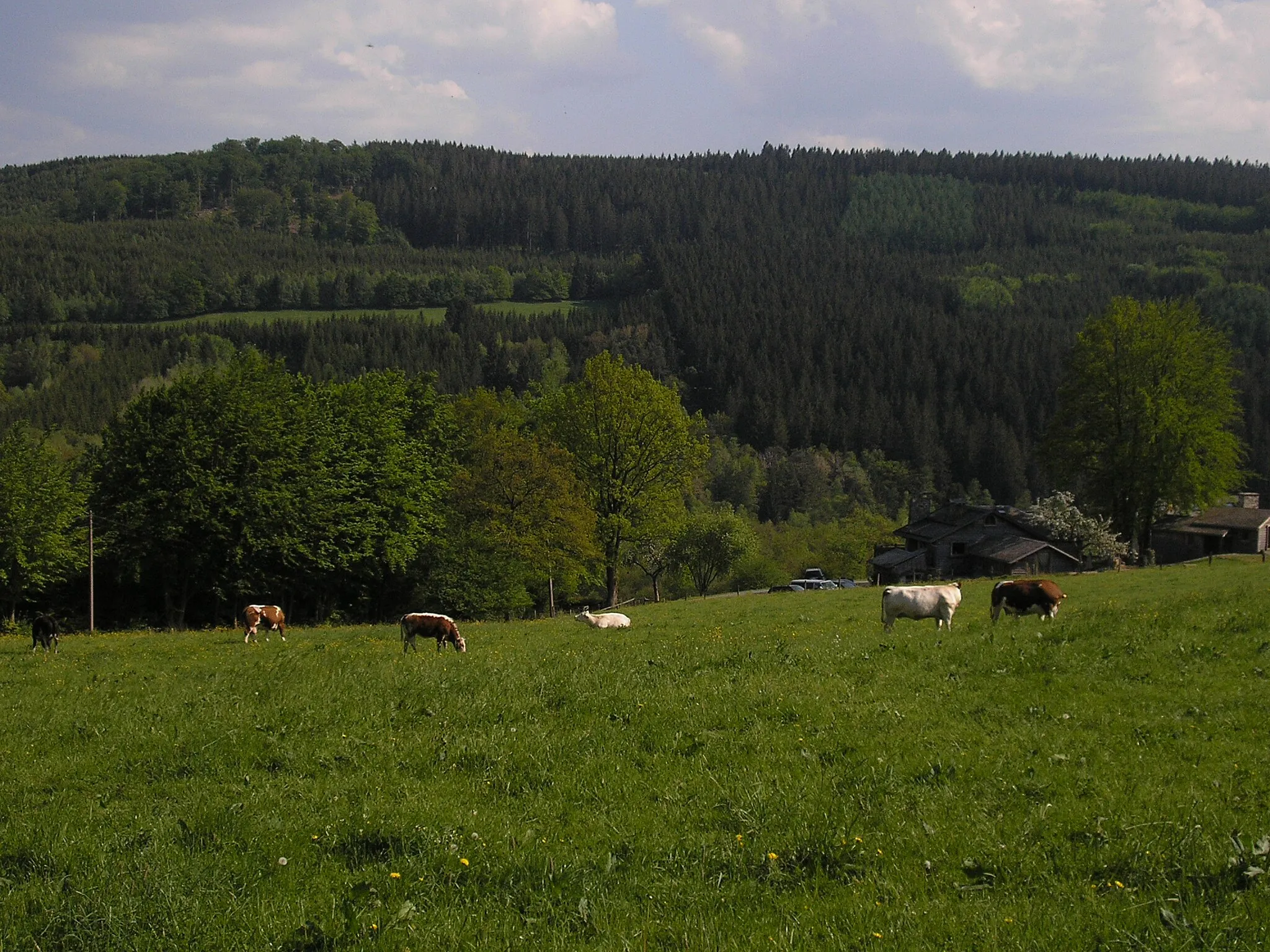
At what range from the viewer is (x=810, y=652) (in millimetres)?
19656

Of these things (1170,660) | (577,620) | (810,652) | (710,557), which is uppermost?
(1170,660)

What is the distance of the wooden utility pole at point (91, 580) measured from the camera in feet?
160

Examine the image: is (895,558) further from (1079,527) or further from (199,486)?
(199,486)

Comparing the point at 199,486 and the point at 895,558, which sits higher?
the point at 199,486

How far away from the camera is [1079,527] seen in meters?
68.0

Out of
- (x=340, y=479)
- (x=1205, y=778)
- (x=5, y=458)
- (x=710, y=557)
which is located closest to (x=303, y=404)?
(x=340, y=479)

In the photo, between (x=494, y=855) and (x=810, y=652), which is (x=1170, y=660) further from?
(x=494, y=855)

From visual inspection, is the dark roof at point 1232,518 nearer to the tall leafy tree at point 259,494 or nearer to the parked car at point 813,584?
the parked car at point 813,584

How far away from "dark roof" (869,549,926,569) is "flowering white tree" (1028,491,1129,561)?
16.3 m

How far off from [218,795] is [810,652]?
1167 cm

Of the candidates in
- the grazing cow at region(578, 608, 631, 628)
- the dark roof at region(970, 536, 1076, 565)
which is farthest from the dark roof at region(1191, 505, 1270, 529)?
the grazing cow at region(578, 608, 631, 628)

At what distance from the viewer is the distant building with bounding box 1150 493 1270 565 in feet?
256

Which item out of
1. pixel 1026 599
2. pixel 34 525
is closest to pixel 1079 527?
pixel 1026 599

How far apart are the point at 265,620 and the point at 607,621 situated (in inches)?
505
